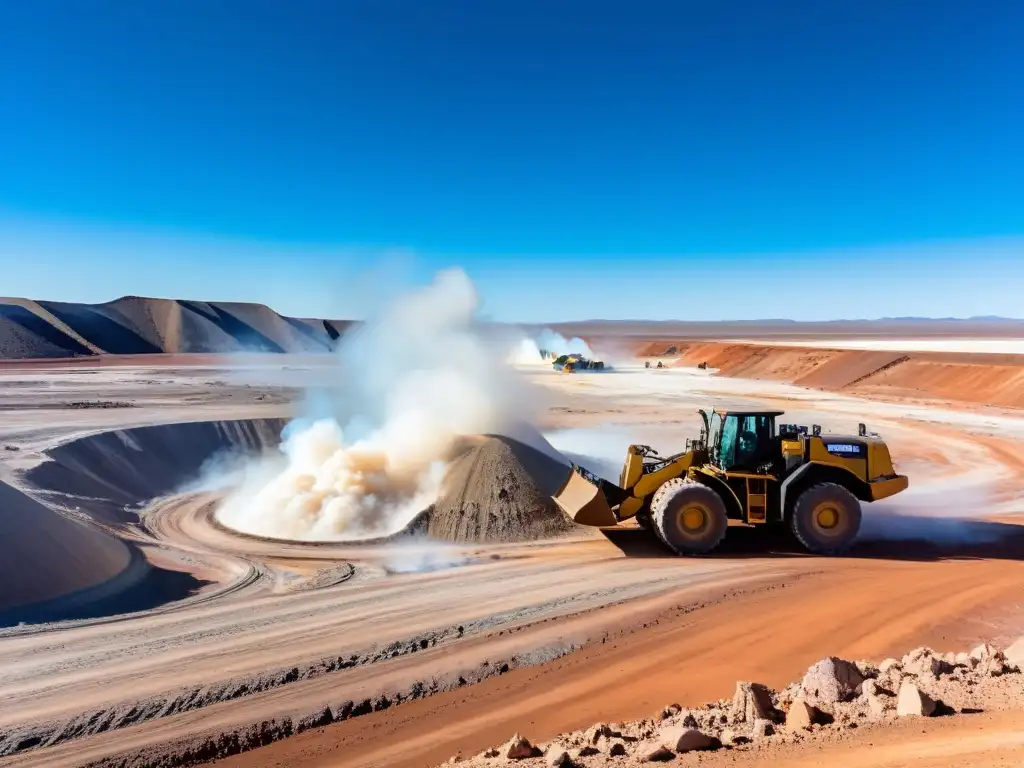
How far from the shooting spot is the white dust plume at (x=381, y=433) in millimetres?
15195

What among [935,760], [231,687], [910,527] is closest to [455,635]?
[231,687]

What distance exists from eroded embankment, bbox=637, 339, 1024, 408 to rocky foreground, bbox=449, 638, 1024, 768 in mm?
37815

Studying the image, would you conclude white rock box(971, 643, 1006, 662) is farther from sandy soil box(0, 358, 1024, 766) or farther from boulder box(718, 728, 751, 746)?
boulder box(718, 728, 751, 746)

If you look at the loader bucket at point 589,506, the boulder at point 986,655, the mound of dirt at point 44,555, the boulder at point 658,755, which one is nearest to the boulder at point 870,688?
the boulder at point 986,655

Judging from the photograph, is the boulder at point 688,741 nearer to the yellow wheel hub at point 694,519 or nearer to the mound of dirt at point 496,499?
the yellow wheel hub at point 694,519

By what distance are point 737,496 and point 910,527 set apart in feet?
15.9

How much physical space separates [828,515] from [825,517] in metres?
0.06

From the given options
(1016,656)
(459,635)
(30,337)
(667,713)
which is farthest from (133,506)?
(30,337)

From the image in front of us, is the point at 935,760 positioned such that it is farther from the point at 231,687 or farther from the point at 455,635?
the point at 231,687

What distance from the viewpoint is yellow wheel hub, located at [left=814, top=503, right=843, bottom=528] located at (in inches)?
483

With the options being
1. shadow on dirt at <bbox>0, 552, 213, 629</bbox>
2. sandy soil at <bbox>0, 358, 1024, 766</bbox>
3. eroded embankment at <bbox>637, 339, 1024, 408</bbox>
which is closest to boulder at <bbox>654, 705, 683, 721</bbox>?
sandy soil at <bbox>0, 358, 1024, 766</bbox>

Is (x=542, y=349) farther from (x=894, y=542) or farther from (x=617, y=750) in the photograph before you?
(x=617, y=750)

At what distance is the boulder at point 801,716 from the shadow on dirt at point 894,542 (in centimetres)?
646

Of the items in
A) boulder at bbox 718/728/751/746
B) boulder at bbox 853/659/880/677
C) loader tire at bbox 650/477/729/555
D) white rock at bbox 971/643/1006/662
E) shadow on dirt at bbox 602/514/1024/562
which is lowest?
boulder at bbox 718/728/751/746
